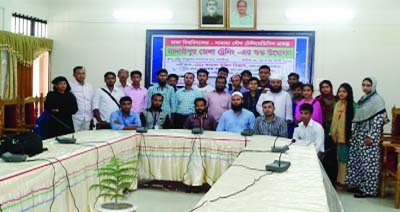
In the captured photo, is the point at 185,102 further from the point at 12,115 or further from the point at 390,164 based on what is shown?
the point at 390,164

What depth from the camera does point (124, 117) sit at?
5023 mm

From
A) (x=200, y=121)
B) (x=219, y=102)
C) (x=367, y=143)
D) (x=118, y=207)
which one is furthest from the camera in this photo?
(x=219, y=102)

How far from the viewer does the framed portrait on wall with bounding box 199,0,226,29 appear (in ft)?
21.3

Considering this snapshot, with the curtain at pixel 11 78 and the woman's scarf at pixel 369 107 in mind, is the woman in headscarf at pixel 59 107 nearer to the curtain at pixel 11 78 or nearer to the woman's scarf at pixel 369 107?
the curtain at pixel 11 78

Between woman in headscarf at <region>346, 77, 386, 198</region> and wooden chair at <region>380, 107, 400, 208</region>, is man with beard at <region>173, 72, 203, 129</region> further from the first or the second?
wooden chair at <region>380, 107, 400, 208</region>

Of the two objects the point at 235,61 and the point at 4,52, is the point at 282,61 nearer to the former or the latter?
the point at 235,61

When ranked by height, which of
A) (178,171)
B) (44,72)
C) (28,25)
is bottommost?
(178,171)

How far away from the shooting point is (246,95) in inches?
215

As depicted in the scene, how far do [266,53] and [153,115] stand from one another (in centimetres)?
203

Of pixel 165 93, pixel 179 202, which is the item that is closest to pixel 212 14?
pixel 165 93

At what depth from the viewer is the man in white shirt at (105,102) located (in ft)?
18.1

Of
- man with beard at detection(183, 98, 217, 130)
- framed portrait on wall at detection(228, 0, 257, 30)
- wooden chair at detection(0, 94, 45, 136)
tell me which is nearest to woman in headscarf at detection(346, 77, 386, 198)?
man with beard at detection(183, 98, 217, 130)

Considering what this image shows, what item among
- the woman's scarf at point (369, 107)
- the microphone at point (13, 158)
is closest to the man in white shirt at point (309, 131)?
the woman's scarf at point (369, 107)

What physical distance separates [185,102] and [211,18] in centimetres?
158
